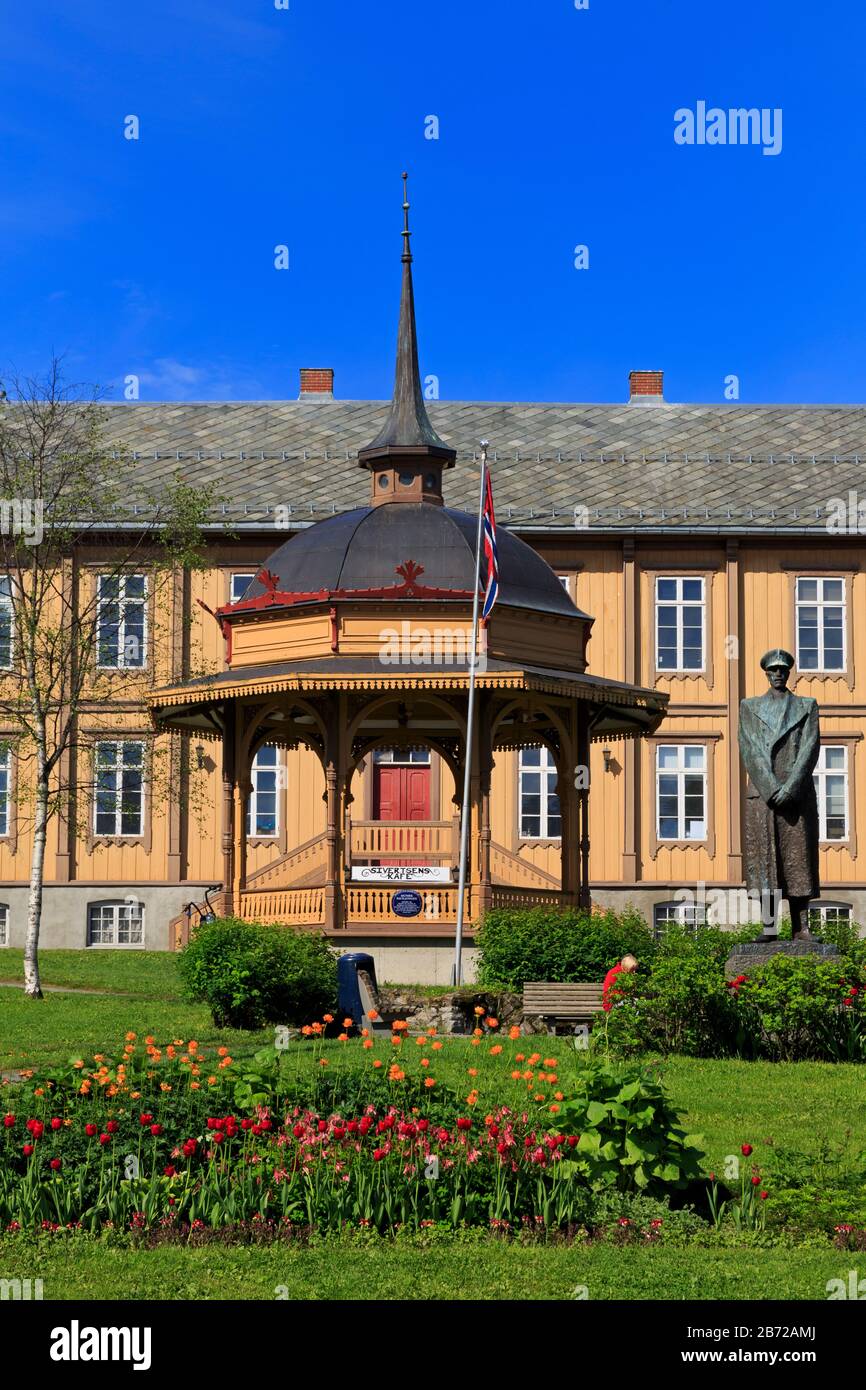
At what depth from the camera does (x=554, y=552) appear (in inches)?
1651

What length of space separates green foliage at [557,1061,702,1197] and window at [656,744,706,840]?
30.2 m

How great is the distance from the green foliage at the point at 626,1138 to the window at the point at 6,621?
16.8 meters

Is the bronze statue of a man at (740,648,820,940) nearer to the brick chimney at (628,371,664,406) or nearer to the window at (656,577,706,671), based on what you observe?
the window at (656,577,706,671)

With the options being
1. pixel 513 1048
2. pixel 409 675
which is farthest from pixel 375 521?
pixel 513 1048

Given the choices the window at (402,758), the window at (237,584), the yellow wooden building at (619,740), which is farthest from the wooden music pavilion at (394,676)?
the window at (402,758)

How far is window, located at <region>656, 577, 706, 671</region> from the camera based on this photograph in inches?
1663

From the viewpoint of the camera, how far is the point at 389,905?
91.8 feet

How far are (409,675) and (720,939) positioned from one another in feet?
20.0

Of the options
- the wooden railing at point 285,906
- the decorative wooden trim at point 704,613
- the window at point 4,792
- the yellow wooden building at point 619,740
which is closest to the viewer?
the wooden railing at point 285,906

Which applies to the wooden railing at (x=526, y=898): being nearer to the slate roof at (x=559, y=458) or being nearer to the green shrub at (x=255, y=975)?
the green shrub at (x=255, y=975)

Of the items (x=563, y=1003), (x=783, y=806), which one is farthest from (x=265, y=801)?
(x=783, y=806)

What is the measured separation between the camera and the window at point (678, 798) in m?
41.7

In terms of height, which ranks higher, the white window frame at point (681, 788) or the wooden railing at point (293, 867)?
the white window frame at point (681, 788)

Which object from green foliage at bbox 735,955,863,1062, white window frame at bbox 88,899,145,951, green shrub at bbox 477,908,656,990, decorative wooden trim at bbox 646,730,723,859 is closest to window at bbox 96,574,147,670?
white window frame at bbox 88,899,145,951
